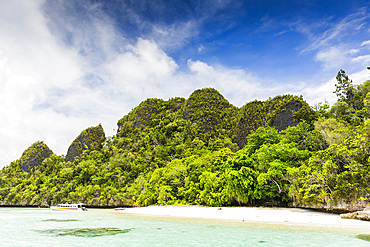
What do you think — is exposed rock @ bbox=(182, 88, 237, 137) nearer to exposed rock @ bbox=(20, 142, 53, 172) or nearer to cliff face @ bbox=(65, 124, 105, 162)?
cliff face @ bbox=(65, 124, 105, 162)

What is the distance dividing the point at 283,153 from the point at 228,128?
1593 inches

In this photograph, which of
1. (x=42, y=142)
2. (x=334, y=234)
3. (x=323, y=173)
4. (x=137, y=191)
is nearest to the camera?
(x=334, y=234)

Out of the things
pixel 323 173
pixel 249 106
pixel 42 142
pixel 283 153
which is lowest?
pixel 323 173

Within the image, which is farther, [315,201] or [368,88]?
[368,88]

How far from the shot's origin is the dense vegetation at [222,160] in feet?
50.9

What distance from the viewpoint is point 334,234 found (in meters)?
9.52

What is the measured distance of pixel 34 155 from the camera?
72.9m

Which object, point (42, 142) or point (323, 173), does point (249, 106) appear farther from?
point (42, 142)

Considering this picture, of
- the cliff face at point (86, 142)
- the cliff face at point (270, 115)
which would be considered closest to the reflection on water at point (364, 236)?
the cliff face at point (270, 115)

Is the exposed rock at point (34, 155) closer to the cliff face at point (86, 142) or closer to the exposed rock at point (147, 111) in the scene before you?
the cliff face at point (86, 142)

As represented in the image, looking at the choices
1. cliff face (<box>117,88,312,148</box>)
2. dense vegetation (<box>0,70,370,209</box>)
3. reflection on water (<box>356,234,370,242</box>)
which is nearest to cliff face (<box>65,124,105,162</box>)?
dense vegetation (<box>0,70,370,209</box>)

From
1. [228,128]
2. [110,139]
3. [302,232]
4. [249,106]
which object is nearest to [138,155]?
[110,139]

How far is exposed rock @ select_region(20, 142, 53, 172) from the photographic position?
70.4 metres

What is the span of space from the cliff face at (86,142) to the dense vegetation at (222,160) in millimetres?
718
